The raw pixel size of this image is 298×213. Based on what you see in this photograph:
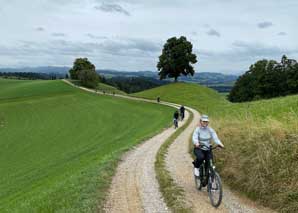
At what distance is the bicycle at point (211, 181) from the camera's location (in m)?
Answer: 9.48

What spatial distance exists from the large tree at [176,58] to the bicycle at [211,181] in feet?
217

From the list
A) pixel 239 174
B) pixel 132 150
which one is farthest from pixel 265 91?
pixel 239 174

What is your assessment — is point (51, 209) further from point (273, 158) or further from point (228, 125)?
point (228, 125)

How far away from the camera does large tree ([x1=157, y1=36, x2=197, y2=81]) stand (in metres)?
75.9

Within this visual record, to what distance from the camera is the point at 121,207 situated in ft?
31.1

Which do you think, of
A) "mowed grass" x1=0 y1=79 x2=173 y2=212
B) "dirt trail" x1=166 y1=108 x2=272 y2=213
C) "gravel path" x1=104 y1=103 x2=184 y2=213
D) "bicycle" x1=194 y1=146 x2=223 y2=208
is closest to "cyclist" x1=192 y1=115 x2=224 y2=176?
"bicycle" x1=194 y1=146 x2=223 y2=208

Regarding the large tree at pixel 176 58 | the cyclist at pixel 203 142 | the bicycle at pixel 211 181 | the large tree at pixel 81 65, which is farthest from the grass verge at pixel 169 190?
the large tree at pixel 81 65

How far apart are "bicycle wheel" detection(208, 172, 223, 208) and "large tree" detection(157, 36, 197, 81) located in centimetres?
6702

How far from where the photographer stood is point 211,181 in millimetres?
9969

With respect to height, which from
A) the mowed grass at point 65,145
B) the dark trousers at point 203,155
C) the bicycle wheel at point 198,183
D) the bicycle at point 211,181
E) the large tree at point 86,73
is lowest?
the mowed grass at point 65,145

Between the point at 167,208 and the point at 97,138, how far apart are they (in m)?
26.1

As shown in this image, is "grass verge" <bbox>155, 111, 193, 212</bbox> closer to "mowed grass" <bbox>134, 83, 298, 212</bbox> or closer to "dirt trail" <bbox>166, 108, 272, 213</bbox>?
"dirt trail" <bbox>166, 108, 272, 213</bbox>

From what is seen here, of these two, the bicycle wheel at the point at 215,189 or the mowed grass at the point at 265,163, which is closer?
the mowed grass at the point at 265,163

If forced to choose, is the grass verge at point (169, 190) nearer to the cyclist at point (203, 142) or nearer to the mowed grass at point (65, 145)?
the cyclist at point (203, 142)
